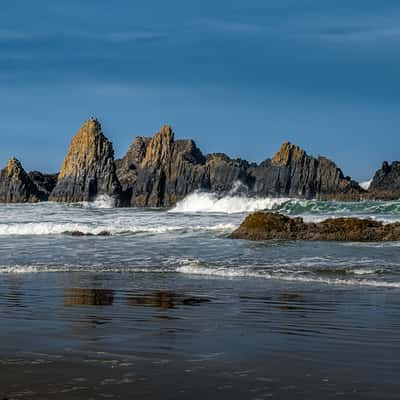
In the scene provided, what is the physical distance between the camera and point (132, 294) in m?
10.1

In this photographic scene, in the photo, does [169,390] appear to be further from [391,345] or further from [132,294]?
[132,294]

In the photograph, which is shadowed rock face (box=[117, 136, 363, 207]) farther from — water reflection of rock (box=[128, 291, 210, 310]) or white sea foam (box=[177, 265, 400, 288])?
water reflection of rock (box=[128, 291, 210, 310])

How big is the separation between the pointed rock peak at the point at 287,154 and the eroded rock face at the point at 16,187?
3230 centimetres

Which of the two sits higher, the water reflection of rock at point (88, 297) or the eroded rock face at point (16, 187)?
the eroded rock face at point (16, 187)

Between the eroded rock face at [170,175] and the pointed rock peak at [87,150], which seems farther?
the pointed rock peak at [87,150]

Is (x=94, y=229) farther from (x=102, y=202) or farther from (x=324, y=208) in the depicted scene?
(x=102, y=202)

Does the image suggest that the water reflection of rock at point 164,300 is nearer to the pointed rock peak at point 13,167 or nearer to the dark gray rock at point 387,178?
the dark gray rock at point 387,178

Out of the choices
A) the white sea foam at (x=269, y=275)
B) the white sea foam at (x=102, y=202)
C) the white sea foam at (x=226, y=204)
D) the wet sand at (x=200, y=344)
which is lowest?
the wet sand at (x=200, y=344)

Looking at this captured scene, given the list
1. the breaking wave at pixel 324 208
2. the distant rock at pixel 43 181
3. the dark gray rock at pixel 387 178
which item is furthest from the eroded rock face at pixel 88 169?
the breaking wave at pixel 324 208

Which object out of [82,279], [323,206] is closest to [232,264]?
[82,279]

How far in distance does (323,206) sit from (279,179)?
112 feet

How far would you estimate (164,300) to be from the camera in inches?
366

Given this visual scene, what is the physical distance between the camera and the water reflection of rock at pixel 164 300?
29.0 feet

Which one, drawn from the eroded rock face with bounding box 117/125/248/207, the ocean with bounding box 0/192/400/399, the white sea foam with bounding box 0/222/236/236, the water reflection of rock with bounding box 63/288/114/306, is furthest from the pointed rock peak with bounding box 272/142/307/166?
the water reflection of rock with bounding box 63/288/114/306
